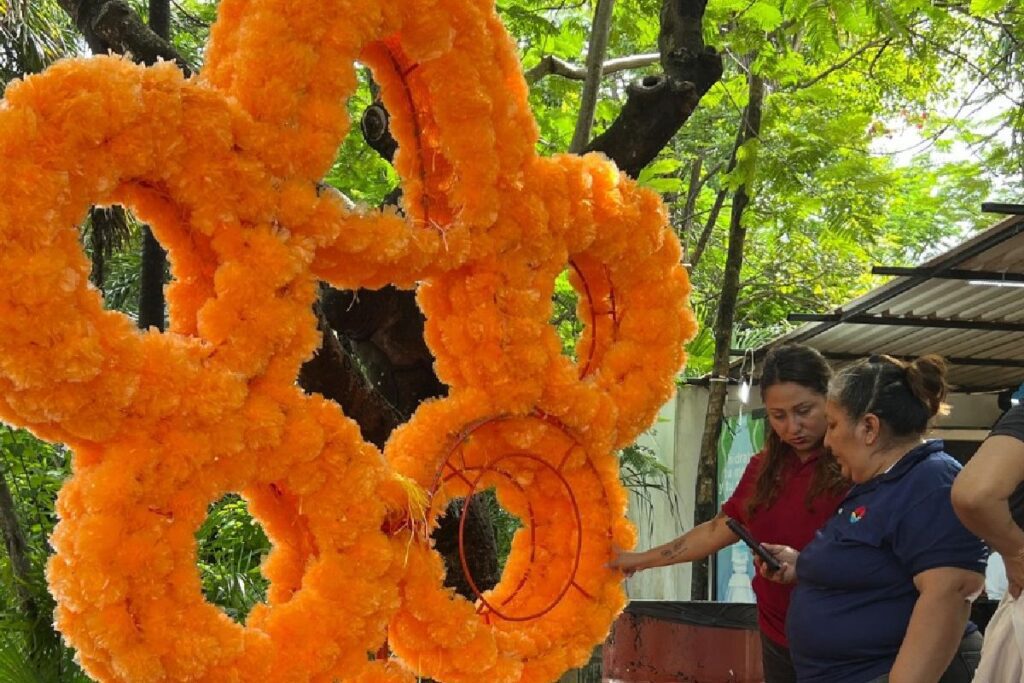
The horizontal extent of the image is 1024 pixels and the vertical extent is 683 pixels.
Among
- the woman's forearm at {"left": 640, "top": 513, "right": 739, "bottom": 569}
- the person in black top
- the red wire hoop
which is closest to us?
the person in black top

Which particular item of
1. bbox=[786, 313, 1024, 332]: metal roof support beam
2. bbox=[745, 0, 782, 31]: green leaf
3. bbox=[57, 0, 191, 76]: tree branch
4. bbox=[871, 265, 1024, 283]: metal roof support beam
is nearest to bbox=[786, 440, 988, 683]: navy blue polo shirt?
bbox=[57, 0, 191, 76]: tree branch

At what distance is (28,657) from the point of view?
13.4 ft

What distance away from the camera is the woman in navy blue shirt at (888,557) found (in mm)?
2512

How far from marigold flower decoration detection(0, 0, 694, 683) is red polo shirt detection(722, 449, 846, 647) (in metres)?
0.50

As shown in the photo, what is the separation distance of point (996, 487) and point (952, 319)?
5.38 m

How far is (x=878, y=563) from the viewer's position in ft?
8.66

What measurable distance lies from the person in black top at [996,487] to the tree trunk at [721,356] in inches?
150

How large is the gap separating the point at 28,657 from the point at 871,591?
9.40ft

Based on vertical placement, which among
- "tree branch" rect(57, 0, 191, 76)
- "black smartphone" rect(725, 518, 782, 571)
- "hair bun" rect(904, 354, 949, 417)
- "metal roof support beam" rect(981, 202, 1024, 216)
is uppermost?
"metal roof support beam" rect(981, 202, 1024, 216)

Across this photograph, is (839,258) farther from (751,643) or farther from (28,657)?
(28,657)

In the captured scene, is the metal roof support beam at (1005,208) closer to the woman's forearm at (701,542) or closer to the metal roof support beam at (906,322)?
the metal roof support beam at (906,322)

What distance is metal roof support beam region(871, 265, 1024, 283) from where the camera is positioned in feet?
20.7

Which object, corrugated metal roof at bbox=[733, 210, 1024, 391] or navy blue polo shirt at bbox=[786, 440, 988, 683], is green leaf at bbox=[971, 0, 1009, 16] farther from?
navy blue polo shirt at bbox=[786, 440, 988, 683]

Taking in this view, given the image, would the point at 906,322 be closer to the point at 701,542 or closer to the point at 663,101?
the point at 663,101
